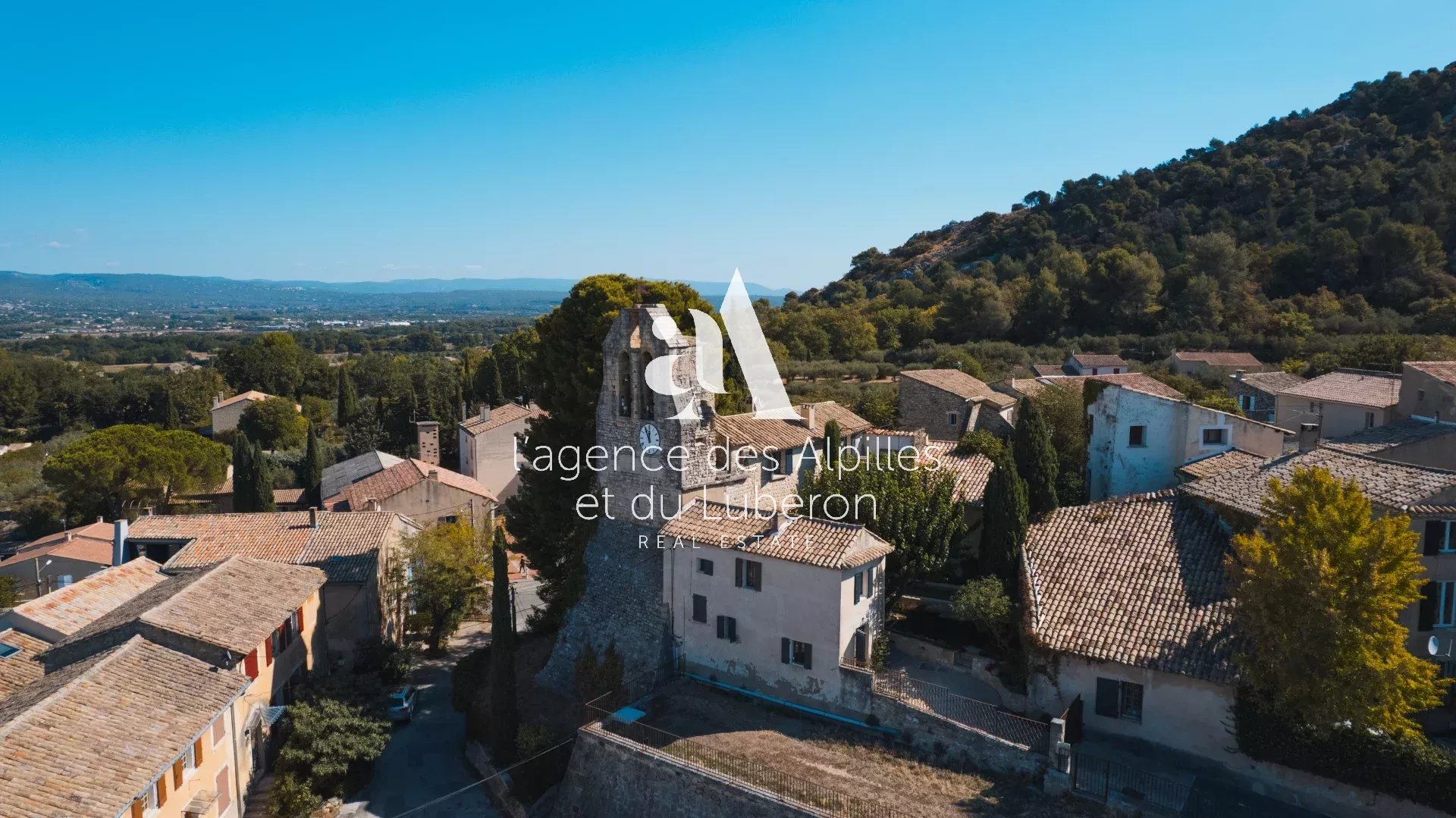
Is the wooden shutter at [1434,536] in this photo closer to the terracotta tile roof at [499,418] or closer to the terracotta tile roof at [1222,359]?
the terracotta tile roof at [1222,359]

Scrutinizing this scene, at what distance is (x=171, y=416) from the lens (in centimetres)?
6394

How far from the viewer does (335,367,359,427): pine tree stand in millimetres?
67688

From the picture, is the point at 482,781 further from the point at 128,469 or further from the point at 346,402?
the point at 346,402

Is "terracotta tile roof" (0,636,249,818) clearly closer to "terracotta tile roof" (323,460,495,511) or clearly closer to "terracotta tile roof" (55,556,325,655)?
"terracotta tile roof" (55,556,325,655)

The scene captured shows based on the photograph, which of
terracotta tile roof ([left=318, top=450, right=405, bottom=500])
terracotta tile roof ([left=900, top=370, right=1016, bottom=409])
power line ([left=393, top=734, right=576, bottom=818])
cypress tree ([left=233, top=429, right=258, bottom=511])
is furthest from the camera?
terracotta tile roof ([left=318, top=450, right=405, bottom=500])

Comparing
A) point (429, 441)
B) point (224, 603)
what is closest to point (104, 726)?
point (224, 603)

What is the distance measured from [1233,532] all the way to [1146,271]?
54.6m

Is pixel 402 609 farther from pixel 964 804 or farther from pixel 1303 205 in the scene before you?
pixel 1303 205

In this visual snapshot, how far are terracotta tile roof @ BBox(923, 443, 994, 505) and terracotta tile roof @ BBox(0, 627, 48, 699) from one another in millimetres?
24638

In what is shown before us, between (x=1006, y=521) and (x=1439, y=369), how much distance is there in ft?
60.0

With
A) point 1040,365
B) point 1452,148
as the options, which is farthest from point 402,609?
point 1452,148

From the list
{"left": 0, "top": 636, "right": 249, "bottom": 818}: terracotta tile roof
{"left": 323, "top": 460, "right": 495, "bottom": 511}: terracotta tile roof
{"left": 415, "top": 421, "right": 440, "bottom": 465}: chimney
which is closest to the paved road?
{"left": 0, "top": 636, "right": 249, "bottom": 818}: terracotta tile roof

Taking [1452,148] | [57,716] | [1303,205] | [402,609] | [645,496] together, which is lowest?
[402,609]

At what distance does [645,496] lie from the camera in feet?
74.8
